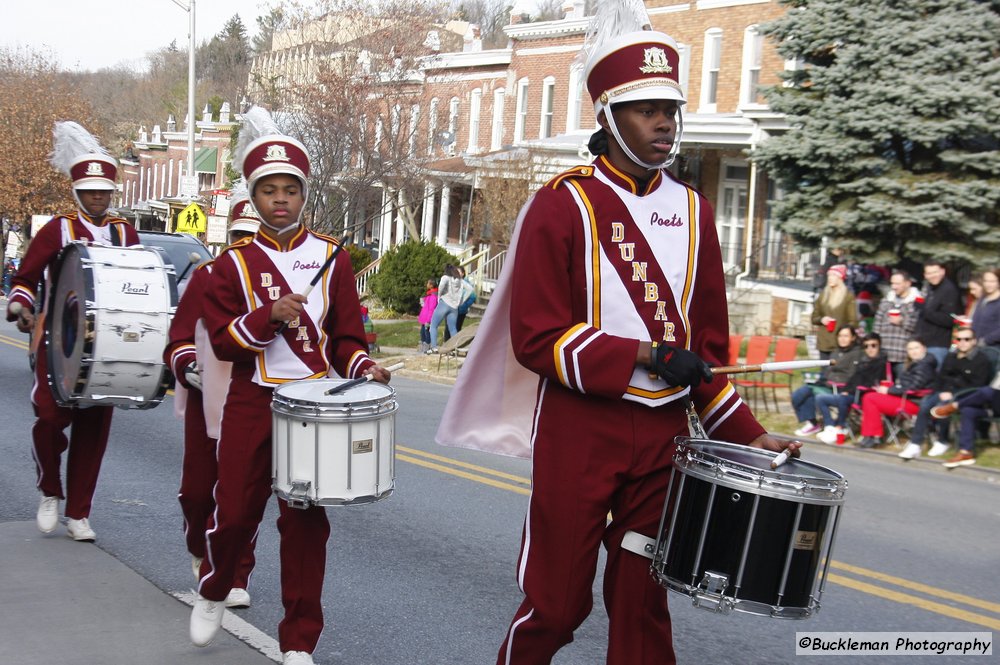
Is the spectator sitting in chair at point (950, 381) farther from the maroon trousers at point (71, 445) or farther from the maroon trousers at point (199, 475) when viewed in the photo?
the maroon trousers at point (199, 475)

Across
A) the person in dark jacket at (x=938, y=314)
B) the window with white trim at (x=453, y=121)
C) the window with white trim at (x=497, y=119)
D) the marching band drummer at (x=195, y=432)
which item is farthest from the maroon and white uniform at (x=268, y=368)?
the window with white trim at (x=497, y=119)

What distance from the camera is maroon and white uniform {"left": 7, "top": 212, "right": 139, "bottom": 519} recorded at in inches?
295

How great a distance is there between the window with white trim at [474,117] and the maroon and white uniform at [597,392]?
127 ft

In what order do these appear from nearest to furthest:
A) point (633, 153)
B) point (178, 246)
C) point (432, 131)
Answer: point (633, 153) → point (178, 246) → point (432, 131)

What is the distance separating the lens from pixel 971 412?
13383mm

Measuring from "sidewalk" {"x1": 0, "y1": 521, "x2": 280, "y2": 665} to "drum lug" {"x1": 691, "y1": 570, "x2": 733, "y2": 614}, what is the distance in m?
2.54

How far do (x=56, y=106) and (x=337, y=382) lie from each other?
57.3m

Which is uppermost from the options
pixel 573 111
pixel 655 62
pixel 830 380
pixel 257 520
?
pixel 573 111

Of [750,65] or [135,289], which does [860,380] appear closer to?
[135,289]

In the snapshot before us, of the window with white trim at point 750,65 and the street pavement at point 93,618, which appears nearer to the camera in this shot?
the street pavement at point 93,618

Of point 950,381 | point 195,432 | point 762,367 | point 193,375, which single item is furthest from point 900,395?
point 762,367

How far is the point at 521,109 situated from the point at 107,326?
109 feet

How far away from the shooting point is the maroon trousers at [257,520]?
16.7ft

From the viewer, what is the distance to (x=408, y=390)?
63.5 feet
